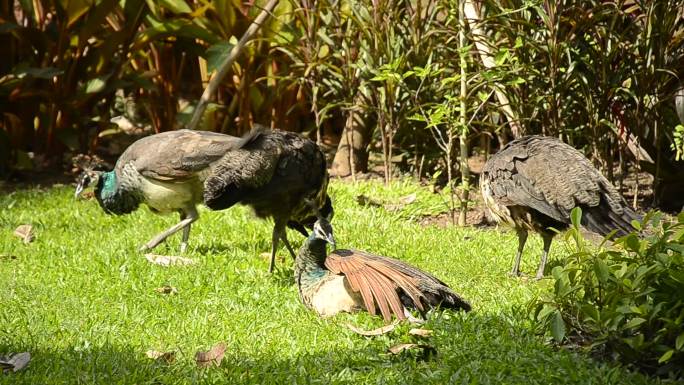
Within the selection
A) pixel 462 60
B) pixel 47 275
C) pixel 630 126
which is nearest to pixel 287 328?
pixel 47 275

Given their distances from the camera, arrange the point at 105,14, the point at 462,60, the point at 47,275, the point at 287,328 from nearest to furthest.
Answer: the point at 287,328, the point at 47,275, the point at 462,60, the point at 105,14

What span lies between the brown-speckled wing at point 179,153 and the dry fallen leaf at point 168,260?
1.84ft

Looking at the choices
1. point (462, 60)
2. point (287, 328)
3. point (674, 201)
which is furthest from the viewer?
point (674, 201)

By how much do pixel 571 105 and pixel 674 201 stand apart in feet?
4.68

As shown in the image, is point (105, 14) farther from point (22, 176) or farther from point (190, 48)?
point (22, 176)

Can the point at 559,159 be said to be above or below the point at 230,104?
above

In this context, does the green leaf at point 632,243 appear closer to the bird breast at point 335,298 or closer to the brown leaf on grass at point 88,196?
the bird breast at point 335,298

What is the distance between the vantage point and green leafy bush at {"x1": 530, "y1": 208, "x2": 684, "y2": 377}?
4551 millimetres

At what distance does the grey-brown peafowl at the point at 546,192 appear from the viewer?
21.4 ft

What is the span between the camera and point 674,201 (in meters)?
8.93

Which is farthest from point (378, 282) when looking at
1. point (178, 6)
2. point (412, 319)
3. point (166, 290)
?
point (178, 6)

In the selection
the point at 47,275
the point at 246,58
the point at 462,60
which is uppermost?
the point at 462,60

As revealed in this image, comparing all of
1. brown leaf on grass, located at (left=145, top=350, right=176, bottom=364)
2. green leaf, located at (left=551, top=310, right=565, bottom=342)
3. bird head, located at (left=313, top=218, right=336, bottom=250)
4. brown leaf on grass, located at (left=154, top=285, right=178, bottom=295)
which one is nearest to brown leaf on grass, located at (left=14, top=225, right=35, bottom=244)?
brown leaf on grass, located at (left=154, top=285, right=178, bottom=295)

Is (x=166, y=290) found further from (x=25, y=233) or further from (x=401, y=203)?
(x=401, y=203)
